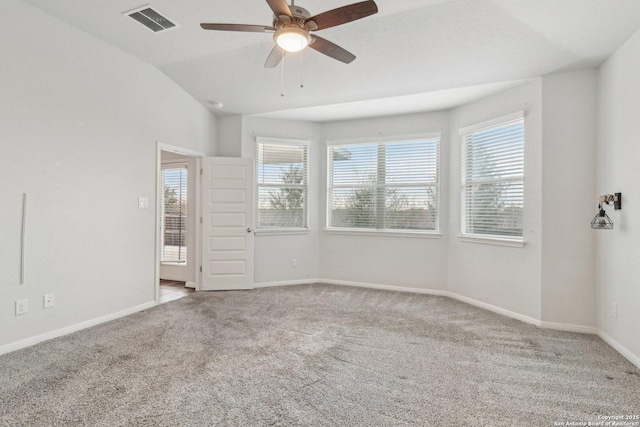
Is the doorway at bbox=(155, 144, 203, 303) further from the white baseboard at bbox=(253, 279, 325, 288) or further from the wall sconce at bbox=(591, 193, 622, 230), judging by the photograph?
the wall sconce at bbox=(591, 193, 622, 230)

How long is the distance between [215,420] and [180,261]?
4.28 m

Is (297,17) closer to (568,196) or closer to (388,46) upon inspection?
(388,46)

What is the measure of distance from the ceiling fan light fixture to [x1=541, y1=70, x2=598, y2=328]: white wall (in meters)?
2.81

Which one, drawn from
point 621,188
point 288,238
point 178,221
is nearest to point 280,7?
point 621,188

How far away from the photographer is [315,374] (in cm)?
248

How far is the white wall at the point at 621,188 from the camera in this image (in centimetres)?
274

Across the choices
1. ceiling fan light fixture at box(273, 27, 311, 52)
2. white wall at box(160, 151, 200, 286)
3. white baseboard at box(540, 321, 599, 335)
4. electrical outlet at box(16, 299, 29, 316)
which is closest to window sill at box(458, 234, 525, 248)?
white baseboard at box(540, 321, 599, 335)

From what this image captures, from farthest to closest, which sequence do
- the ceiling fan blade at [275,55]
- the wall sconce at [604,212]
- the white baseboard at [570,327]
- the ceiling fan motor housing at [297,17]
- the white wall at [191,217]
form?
the white wall at [191,217] < the white baseboard at [570,327] < the wall sconce at [604,212] < the ceiling fan blade at [275,55] < the ceiling fan motor housing at [297,17]

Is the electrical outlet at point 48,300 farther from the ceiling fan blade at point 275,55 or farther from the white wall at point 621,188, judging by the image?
the white wall at point 621,188

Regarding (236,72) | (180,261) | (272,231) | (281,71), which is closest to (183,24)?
(236,72)

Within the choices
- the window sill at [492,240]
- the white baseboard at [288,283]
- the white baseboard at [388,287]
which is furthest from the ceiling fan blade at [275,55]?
the white baseboard at [388,287]

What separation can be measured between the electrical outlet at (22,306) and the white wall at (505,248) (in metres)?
4.86

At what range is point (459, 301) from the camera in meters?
4.57

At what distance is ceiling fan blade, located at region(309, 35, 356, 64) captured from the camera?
2.42 metres
